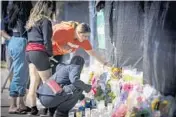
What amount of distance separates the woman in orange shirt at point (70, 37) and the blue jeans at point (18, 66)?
2.19 ft

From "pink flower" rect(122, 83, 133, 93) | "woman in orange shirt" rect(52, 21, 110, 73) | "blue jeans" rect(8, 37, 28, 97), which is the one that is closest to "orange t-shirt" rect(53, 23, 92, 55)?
"woman in orange shirt" rect(52, 21, 110, 73)

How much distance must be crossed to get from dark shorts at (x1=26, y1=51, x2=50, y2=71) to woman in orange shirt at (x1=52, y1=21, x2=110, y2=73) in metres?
0.13

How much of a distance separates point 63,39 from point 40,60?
38 cm

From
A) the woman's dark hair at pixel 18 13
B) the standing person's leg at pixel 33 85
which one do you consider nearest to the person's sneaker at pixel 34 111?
the standing person's leg at pixel 33 85

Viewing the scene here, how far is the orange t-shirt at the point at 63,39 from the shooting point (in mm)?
5199

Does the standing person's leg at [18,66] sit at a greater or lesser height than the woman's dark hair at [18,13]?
lesser

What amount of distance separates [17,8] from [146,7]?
1.67 meters

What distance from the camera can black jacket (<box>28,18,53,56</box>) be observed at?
5328 millimetres

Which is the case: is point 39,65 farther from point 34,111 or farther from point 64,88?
point 34,111

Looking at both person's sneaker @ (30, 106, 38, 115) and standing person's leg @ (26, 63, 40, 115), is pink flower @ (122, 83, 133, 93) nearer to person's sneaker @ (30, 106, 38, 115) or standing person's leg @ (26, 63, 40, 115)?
standing person's leg @ (26, 63, 40, 115)

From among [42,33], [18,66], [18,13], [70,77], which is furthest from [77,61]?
[18,13]

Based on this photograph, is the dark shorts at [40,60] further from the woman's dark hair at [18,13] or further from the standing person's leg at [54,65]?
the woman's dark hair at [18,13]

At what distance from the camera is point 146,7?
5.46m

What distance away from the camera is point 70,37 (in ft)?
17.1
